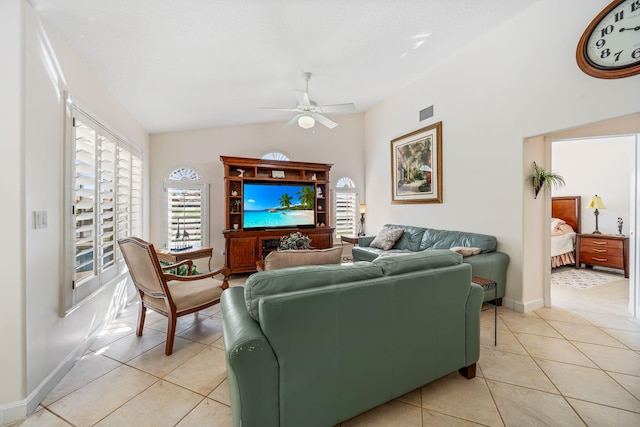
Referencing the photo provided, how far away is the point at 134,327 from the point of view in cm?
277

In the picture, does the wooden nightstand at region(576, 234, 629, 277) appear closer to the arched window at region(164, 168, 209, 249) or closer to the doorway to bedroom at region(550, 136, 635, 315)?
the doorway to bedroom at region(550, 136, 635, 315)

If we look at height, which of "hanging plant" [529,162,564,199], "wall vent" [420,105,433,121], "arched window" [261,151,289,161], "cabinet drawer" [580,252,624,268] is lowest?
"cabinet drawer" [580,252,624,268]

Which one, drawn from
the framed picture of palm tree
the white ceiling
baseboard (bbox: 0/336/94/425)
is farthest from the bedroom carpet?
baseboard (bbox: 0/336/94/425)

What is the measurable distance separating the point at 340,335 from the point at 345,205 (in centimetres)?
488

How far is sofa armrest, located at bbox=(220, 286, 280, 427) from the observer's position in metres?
1.08

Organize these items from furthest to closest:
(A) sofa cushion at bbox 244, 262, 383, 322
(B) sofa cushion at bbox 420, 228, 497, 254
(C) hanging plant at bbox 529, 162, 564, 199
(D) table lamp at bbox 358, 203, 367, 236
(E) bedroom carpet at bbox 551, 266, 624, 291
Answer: (D) table lamp at bbox 358, 203, 367, 236
(E) bedroom carpet at bbox 551, 266, 624, 291
(B) sofa cushion at bbox 420, 228, 497, 254
(C) hanging plant at bbox 529, 162, 564, 199
(A) sofa cushion at bbox 244, 262, 383, 322

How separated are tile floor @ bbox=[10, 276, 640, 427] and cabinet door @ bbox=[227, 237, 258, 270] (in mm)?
2054

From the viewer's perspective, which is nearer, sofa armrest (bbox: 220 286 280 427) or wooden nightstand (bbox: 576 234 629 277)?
sofa armrest (bbox: 220 286 280 427)

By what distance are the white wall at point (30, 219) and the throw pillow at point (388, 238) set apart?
4.12m

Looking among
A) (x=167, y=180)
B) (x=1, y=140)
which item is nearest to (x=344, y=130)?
(x=167, y=180)

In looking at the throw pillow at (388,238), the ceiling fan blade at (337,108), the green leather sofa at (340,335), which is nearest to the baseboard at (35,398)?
the green leather sofa at (340,335)

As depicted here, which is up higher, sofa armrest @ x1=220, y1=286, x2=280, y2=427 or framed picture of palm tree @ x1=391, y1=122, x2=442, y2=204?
framed picture of palm tree @ x1=391, y1=122, x2=442, y2=204

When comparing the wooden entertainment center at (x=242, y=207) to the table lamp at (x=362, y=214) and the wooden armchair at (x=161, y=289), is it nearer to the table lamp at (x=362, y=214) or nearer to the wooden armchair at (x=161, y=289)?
the table lamp at (x=362, y=214)

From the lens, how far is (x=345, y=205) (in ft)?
20.0
